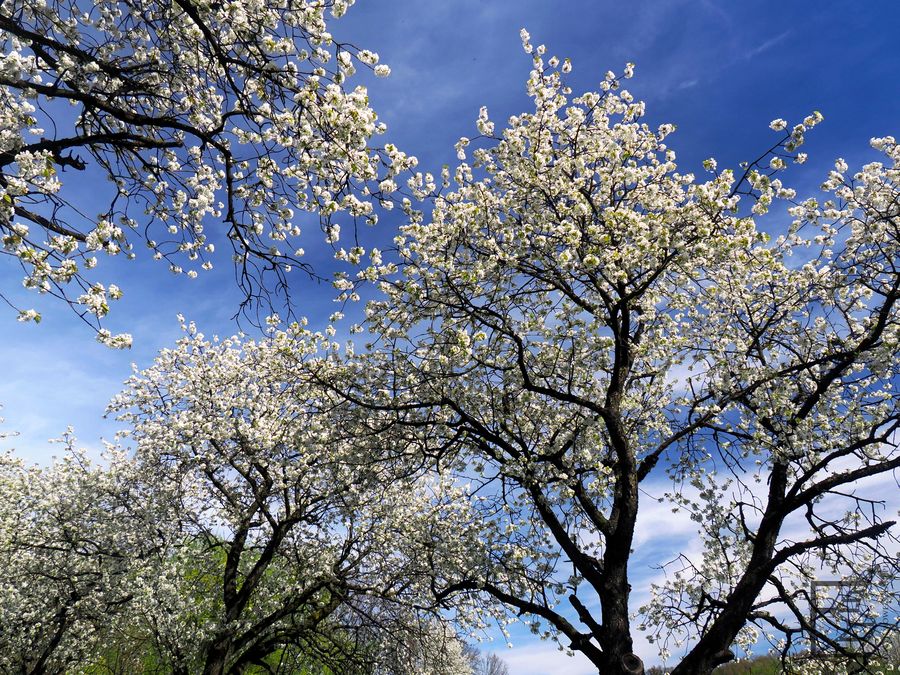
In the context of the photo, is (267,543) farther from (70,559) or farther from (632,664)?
(632,664)

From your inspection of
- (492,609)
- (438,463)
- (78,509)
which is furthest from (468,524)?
(78,509)

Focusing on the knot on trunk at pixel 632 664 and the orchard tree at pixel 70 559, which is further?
the orchard tree at pixel 70 559

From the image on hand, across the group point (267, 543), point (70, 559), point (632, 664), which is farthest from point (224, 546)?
point (632, 664)

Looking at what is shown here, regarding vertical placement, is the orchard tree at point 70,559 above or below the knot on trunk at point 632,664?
above

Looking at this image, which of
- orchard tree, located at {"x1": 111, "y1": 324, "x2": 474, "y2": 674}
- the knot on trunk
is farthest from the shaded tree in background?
the knot on trunk

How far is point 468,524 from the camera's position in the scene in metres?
12.8

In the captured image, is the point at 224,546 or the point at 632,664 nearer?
the point at 632,664

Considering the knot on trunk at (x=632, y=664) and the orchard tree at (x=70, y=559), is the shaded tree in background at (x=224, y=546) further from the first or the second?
the knot on trunk at (x=632, y=664)

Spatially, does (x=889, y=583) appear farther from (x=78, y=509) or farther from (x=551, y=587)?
(x=78, y=509)

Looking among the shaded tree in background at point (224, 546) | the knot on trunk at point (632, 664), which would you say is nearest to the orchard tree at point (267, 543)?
the shaded tree in background at point (224, 546)

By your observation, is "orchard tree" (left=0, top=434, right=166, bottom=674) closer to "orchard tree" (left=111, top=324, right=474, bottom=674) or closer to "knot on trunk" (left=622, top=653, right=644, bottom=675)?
"orchard tree" (left=111, top=324, right=474, bottom=674)

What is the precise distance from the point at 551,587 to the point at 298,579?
25.1ft

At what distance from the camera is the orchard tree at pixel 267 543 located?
46.8 ft

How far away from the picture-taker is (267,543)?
54.0ft
